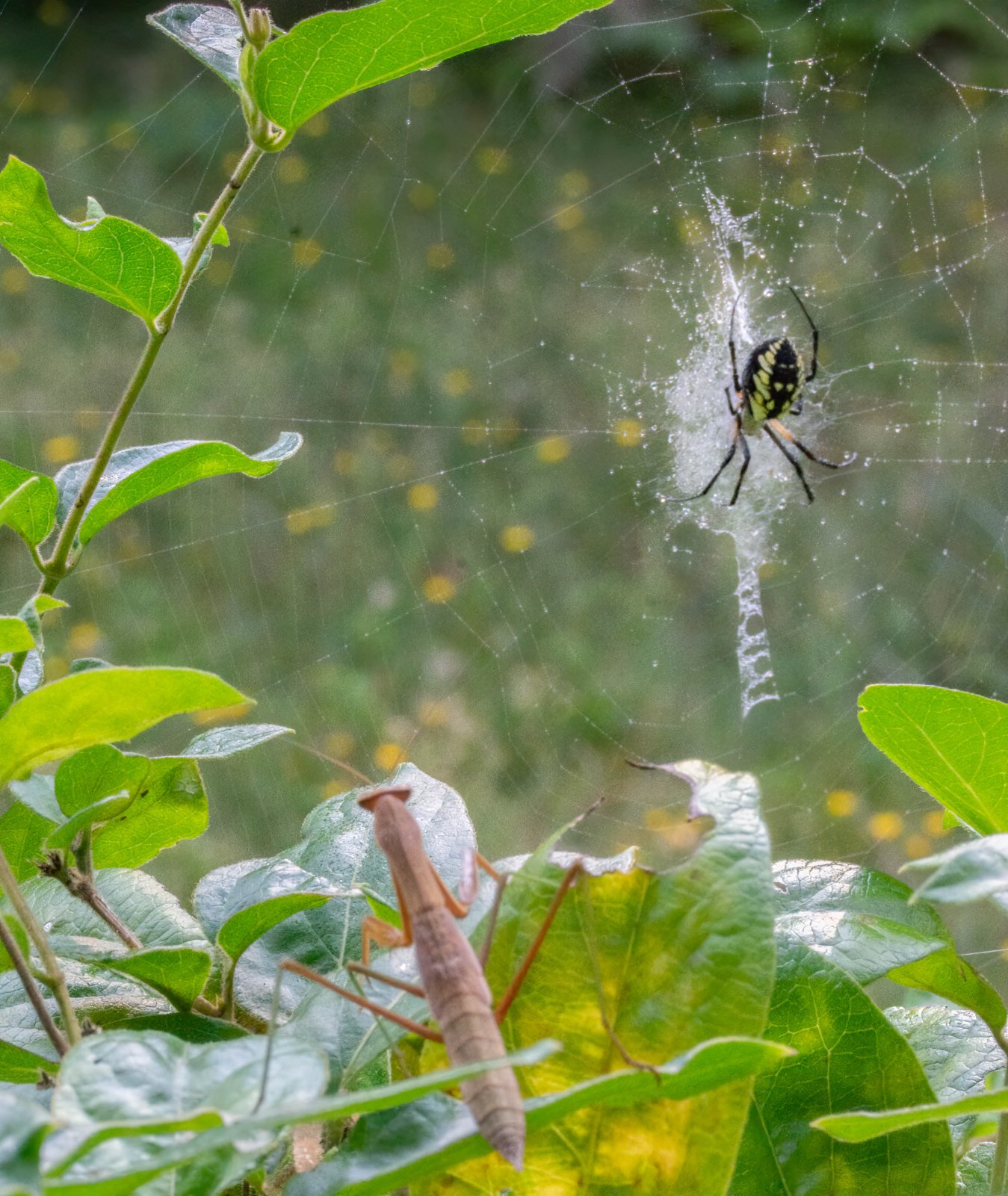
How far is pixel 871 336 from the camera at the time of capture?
2932mm

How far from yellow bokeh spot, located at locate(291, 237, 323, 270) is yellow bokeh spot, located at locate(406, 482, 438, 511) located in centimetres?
60

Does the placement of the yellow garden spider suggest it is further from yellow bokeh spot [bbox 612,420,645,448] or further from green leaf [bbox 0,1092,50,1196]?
green leaf [bbox 0,1092,50,1196]

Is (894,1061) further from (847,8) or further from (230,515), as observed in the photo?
(847,8)

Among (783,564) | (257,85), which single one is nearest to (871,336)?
(783,564)

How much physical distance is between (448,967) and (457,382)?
8.49ft

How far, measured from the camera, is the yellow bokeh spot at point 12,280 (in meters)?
2.83

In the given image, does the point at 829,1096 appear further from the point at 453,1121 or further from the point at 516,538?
the point at 516,538

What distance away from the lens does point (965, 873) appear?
282 mm

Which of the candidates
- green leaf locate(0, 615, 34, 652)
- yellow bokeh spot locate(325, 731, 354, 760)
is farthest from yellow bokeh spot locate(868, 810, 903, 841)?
green leaf locate(0, 615, 34, 652)

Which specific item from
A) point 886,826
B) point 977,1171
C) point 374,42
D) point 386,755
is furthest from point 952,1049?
point 886,826

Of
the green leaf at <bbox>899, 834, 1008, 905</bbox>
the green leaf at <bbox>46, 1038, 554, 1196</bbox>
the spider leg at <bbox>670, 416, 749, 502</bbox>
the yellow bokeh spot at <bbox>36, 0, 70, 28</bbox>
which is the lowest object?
the green leaf at <bbox>46, 1038, 554, 1196</bbox>

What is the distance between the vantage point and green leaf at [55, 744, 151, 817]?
1.48 feet

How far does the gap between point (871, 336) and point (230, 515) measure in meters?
1.71

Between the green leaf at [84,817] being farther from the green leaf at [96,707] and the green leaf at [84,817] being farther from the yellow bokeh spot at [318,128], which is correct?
the yellow bokeh spot at [318,128]
